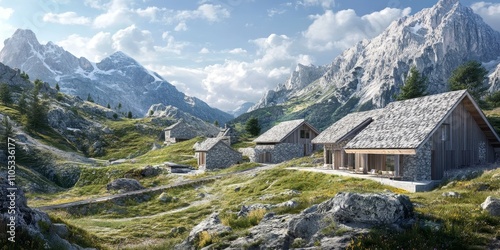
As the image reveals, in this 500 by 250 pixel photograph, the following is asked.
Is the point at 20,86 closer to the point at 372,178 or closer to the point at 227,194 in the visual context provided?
the point at 227,194

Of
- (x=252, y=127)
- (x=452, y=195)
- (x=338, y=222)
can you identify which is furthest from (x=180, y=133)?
(x=338, y=222)

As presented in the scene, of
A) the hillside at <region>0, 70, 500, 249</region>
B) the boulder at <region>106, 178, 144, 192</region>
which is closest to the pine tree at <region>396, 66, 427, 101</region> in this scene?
the hillside at <region>0, 70, 500, 249</region>

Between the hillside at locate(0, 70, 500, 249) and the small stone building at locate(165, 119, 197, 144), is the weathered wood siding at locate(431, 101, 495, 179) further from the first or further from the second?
the small stone building at locate(165, 119, 197, 144)

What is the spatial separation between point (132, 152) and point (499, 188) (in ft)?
357

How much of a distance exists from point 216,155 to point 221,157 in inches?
50.8

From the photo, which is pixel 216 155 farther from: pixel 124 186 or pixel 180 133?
pixel 180 133

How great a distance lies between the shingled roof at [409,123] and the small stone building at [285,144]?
31546 mm

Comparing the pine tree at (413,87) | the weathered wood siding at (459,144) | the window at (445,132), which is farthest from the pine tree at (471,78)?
the window at (445,132)

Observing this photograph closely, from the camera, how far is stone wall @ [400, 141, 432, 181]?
31156mm

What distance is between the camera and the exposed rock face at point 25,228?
11.4 m

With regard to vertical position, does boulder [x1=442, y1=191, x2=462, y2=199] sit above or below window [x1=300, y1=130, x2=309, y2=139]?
below

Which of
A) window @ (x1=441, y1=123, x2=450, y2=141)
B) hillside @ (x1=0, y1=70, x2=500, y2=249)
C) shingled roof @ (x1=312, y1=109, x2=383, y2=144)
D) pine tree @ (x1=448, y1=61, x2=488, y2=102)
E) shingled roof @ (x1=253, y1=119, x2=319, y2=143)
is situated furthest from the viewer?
pine tree @ (x1=448, y1=61, x2=488, y2=102)

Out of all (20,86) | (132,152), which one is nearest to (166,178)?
(132,152)

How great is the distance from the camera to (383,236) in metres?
11.8
